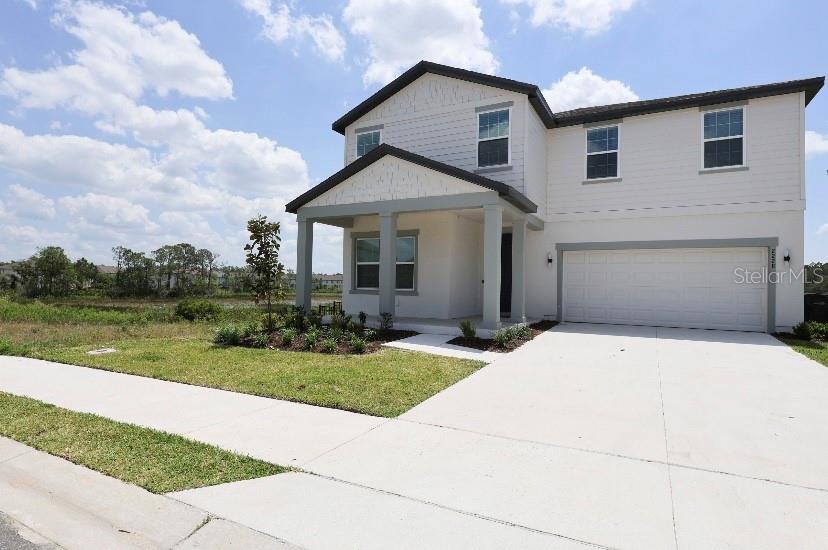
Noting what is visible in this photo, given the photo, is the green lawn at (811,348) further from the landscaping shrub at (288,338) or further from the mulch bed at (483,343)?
the landscaping shrub at (288,338)

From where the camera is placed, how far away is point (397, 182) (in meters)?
11.4

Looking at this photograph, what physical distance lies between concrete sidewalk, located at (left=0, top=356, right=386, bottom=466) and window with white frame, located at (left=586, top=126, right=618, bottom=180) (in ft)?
37.7

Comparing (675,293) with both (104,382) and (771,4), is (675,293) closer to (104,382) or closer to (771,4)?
(771,4)

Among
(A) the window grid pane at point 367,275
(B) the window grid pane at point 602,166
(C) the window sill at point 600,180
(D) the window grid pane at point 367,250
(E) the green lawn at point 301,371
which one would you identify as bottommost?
(E) the green lawn at point 301,371

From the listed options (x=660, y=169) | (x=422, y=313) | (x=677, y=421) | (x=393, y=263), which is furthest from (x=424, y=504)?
(x=660, y=169)

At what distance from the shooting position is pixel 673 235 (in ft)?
42.4

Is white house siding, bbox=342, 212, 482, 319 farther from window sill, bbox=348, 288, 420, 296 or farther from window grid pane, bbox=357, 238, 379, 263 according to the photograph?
window grid pane, bbox=357, 238, 379, 263

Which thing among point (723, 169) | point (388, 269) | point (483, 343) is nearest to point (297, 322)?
point (388, 269)

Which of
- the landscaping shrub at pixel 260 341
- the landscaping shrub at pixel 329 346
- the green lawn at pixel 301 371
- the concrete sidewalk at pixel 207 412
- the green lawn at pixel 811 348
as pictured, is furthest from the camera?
the landscaping shrub at pixel 260 341

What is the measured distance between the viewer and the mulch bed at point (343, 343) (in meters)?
9.23

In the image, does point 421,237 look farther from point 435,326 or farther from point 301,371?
point 301,371

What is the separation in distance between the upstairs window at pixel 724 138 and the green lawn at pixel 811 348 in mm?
4749

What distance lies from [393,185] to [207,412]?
745cm

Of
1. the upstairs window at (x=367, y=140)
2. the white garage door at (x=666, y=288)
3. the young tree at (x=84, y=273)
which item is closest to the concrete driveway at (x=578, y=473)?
the white garage door at (x=666, y=288)
